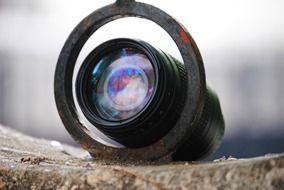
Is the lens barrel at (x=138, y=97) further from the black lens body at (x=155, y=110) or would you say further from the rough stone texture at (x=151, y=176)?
the rough stone texture at (x=151, y=176)

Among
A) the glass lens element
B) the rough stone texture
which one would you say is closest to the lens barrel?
the glass lens element

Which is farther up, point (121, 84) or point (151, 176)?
point (121, 84)

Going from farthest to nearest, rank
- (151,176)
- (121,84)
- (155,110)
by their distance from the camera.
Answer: (121,84) → (155,110) → (151,176)

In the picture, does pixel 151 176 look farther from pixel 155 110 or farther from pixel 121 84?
pixel 121 84

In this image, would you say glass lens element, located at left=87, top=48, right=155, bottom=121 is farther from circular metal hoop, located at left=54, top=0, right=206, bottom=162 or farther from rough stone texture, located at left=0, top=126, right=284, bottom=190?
rough stone texture, located at left=0, top=126, right=284, bottom=190

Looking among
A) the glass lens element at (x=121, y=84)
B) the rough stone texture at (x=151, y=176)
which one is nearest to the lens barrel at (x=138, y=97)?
the glass lens element at (x=121, y=84)

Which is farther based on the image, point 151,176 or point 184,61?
point 184,61

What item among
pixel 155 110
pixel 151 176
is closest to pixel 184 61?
pixel 155 110
